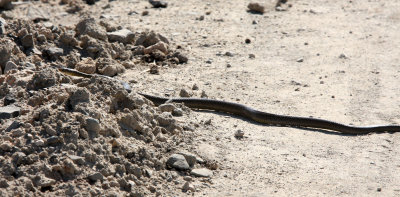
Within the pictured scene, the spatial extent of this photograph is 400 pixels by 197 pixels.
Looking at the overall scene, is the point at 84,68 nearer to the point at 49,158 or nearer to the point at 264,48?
the point at 264,48

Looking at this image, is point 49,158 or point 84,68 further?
point 84,68

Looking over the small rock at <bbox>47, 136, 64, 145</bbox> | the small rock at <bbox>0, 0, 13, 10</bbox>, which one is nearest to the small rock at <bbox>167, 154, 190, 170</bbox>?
the small rock at <bbox>47, 136, 64, 145</bbox>

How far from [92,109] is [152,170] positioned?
887mm

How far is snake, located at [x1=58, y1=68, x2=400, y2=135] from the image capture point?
337 inches

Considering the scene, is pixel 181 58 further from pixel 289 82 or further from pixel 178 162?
pixel 178 162

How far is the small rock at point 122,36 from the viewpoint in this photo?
1139 centimetres

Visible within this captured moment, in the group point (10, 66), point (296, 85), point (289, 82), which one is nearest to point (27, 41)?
point (10, 66)

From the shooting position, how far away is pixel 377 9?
562 inches

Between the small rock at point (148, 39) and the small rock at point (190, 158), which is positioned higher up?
the small rock at point (190, 158)

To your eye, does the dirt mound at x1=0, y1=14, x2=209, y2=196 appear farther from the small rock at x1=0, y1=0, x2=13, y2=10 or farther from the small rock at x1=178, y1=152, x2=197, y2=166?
the small rock at x1=0, y1=0, x2=13, y2=10

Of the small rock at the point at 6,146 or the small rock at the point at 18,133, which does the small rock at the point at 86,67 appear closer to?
the small rock at the point at 18,133

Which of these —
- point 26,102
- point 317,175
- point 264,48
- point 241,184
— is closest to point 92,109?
point 26,102

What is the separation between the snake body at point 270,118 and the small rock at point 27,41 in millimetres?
2310

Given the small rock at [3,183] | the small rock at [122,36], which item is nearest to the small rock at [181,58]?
the small rock at [122,36]
